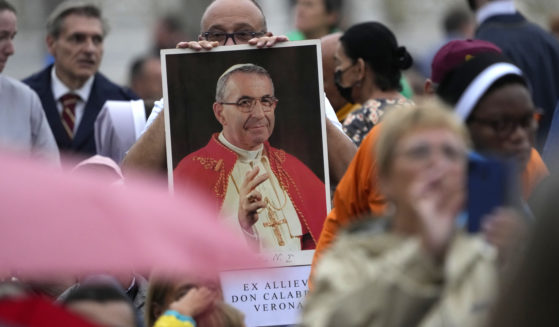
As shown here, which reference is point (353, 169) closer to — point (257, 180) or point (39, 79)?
point (257, 180)

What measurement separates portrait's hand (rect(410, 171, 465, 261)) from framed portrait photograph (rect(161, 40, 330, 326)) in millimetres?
2046

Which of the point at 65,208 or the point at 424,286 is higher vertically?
the point at 65,208

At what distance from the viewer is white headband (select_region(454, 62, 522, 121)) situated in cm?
417

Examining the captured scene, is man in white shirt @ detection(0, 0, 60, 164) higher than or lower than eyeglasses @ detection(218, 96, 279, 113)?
lower

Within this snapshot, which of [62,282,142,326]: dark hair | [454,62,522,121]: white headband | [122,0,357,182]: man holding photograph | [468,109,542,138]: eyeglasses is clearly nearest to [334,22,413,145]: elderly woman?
[122,0,357,182]: man holding photograph

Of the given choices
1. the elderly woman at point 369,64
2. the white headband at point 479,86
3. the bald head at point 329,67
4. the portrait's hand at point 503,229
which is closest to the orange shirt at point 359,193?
the white headband at point 479,86

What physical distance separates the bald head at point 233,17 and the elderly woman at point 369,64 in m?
1.05

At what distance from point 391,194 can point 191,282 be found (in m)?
1.73

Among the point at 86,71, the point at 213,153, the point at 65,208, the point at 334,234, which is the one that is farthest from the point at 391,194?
the point at 86,71

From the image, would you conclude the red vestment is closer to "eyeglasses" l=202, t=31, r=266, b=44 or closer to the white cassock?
the white cassock

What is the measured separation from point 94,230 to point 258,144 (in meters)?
2.38

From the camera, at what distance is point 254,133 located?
530cm

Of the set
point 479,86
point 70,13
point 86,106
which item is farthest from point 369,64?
point 70,13

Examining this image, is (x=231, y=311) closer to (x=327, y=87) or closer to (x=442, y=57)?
(x=442, y=57)
